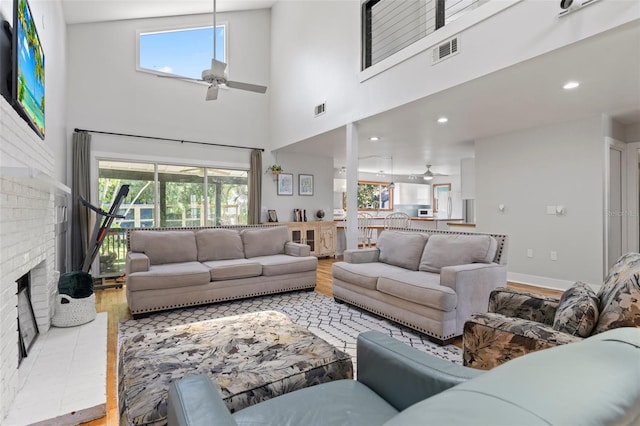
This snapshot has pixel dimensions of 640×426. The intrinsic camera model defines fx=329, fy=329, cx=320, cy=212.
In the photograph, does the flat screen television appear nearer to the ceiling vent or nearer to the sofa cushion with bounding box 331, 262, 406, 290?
the sofa cushion with bounding box 331, 262, 406, 290

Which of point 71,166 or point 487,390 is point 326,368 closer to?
point 487,390

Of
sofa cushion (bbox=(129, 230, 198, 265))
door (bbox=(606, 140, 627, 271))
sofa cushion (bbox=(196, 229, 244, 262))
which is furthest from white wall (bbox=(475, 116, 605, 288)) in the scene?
sofa cushion (bbox=(129, 230, 198, 265))

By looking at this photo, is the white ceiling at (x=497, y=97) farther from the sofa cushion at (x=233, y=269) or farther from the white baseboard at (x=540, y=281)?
the sofa cushion at (x=233, y=269)

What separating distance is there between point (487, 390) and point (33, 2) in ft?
12.5

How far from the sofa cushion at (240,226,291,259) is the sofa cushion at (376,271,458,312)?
1.99m

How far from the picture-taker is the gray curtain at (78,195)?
493 cm

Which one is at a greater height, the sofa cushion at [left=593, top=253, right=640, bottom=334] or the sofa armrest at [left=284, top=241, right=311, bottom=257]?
the sofa cushion at [left=593, top=253, right=640, bottom=334]

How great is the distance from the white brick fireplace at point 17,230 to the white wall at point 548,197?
5607mm

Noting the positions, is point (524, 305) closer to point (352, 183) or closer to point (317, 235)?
point (352, 183)

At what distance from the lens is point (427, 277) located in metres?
3.12

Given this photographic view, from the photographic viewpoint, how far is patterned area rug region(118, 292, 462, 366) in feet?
8.97

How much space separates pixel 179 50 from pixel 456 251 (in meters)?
5.98

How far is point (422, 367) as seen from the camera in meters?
1.08

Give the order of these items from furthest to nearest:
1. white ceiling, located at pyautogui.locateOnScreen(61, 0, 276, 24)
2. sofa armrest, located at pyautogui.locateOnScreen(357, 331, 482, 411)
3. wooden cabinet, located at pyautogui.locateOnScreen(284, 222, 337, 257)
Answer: wooden cabinet, located at pyautogui.locateOnScreen(284, 222, 337, 257), white ceiling, located at pyautogui.locateOnScreen(61, 0, 276, 24), sofa armrest, located at pyautogui.locateOnScreen(357, 331, 482, 411)
